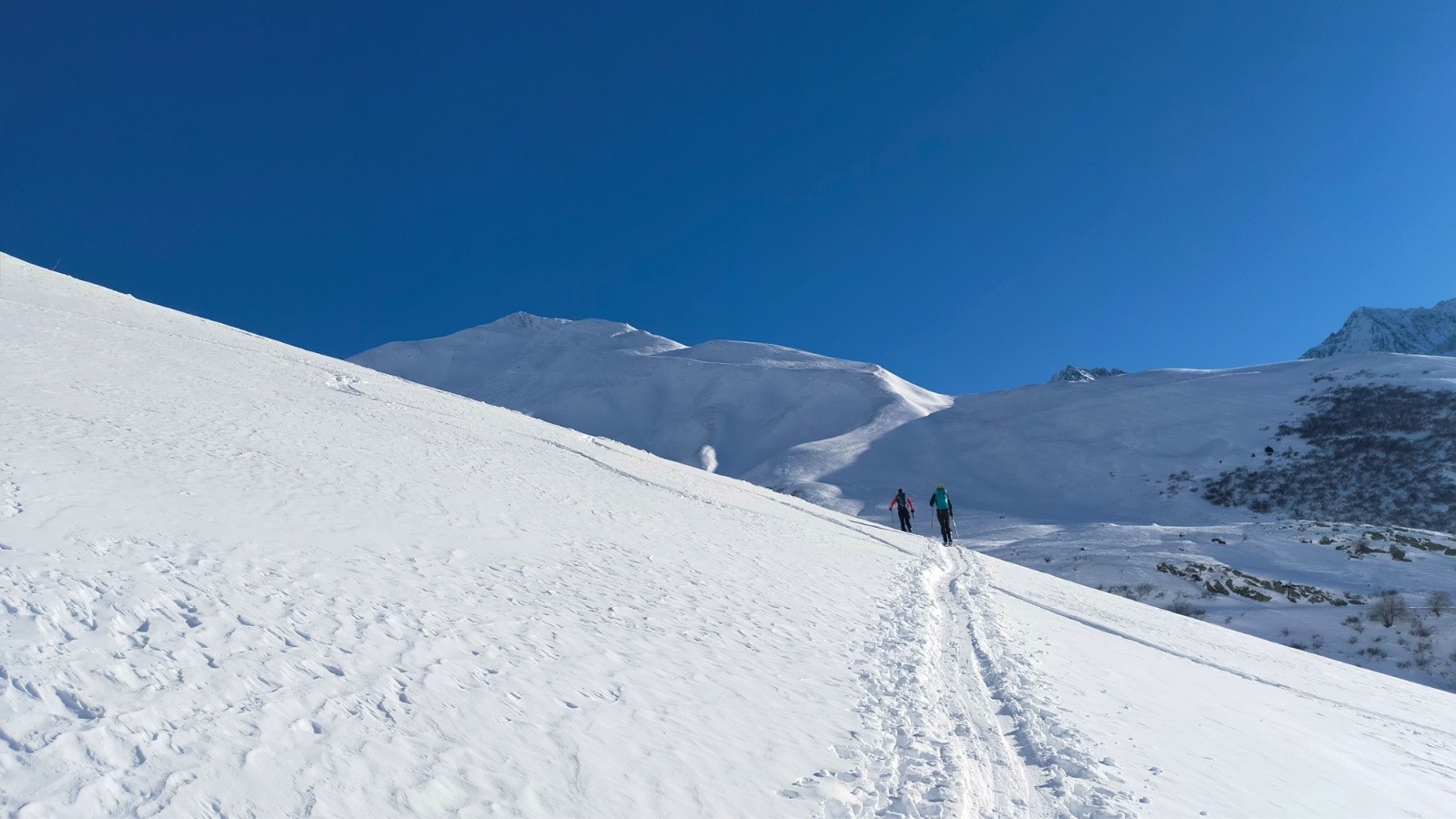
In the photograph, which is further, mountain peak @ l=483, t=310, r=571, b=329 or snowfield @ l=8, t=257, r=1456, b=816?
mountain peak @ l=483, t=310, r=571, b=329

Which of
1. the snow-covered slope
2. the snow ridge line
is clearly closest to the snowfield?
the snow ridge line

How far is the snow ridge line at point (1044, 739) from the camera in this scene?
19.2 feet

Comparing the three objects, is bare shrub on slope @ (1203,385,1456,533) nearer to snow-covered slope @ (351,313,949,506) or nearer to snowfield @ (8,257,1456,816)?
snow-covered slope @ (351,313,949,506)

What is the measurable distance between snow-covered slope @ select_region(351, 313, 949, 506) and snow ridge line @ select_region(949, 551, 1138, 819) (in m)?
35.3

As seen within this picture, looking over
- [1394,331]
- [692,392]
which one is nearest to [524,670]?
[692,392]

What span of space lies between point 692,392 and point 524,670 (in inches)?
3240

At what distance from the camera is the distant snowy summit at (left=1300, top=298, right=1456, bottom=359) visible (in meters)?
152

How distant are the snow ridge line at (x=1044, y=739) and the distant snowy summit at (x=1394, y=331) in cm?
17923

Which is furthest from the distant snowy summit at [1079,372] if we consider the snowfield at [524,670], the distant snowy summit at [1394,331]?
the snowfield at [524,670]

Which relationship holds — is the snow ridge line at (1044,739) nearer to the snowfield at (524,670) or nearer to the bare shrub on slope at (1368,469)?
the snowfield at (524,670)

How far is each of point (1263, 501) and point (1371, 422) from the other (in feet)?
42.7

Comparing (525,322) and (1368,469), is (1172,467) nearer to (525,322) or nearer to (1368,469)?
(1368,469)

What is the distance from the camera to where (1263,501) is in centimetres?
3881

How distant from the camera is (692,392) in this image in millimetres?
88750
